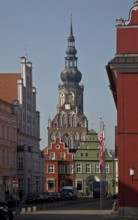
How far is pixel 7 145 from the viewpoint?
292ft

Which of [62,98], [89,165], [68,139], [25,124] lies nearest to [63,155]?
[89,165]

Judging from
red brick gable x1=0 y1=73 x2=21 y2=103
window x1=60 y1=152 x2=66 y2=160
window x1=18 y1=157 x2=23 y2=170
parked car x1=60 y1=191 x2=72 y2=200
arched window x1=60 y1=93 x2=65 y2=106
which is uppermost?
arched window x1=60 y1=93 x2=65 y2=106

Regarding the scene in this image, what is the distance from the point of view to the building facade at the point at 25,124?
9569 centimetres

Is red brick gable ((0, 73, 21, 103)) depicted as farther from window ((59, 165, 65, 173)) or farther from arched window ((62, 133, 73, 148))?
arched window ((62, 133, 73, 148))

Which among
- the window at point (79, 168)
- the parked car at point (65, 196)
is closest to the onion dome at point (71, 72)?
the window at point (79, 168)

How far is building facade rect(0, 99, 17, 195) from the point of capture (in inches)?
3401

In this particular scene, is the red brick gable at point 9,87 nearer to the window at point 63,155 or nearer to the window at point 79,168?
the window at point 79,168

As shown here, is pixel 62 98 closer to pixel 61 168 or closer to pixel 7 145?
pixel 61 168

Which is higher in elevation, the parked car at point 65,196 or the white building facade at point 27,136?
the white building facade at point 27,136

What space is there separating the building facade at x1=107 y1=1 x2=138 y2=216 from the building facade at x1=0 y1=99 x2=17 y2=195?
164 feet

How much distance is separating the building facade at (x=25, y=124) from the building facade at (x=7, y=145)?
244 centimetres

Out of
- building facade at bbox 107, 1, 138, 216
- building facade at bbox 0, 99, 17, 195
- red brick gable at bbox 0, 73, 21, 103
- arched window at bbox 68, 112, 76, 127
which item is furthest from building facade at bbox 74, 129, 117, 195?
building facade at bbox 107, 1, 138, 216

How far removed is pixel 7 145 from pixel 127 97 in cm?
5389

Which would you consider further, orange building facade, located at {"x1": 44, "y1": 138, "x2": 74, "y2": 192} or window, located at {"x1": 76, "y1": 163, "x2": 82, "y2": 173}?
orange building facade, located at {"x1": 44, "y1": 138, "x2": 74, "y2": 192}
